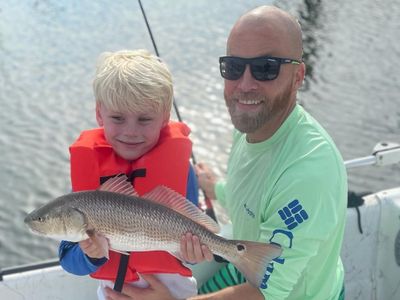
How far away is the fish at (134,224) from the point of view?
2.27 metres

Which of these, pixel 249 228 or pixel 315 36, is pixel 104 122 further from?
pixel 315 36

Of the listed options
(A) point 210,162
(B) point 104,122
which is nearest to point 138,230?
(B) point 104,122

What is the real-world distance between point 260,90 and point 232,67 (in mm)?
190

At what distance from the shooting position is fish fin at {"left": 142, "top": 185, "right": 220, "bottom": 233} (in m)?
2.41

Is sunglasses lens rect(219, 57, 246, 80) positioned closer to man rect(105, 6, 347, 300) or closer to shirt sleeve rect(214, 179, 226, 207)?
man rect(105, 6, 347, 300)

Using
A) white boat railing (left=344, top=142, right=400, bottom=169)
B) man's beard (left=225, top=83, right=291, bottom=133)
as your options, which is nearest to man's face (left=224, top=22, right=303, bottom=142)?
man's beard (left=225, top=83, right=291, bottom=133)

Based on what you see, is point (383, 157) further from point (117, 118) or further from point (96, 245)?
point (96, 245)

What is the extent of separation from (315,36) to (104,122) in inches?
426

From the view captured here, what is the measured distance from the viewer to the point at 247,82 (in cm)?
266

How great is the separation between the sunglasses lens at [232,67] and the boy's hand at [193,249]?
34.3 inches

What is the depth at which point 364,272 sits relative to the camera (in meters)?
3.93

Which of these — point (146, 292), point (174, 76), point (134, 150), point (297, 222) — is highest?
point (134, 150)

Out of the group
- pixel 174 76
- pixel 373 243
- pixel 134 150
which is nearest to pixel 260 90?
pixel 134 150

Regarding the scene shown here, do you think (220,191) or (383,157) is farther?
(383,157)
